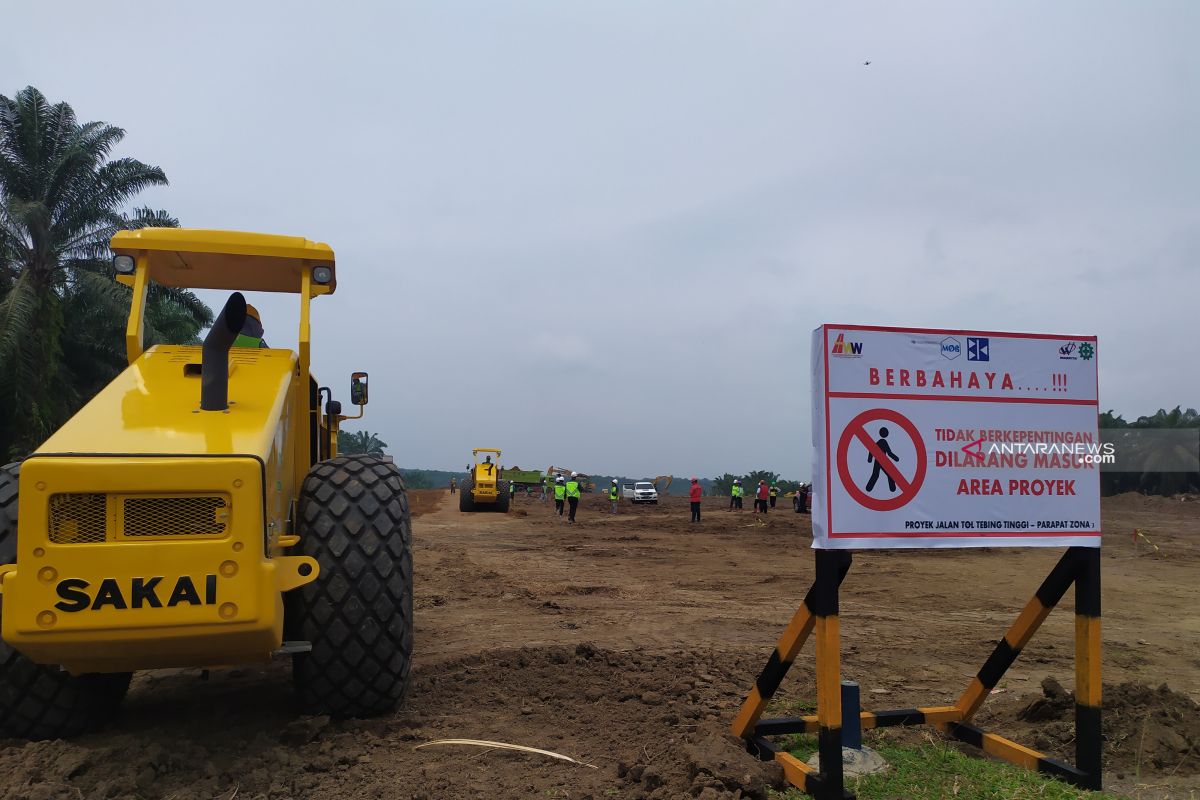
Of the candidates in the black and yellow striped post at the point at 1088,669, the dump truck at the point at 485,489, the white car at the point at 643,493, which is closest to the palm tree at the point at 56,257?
the dump truck at the point at 485,489

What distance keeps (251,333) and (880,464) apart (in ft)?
13.9

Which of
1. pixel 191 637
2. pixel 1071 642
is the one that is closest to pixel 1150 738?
pixel 1071 642

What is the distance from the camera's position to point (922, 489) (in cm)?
404

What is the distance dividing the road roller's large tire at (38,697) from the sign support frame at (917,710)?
3.42m

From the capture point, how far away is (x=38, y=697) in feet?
13.8

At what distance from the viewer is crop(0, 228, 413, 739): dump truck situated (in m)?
3.52

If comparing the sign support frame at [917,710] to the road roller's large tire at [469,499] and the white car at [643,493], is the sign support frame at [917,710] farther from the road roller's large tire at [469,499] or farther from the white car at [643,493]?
the white car at [643,493]

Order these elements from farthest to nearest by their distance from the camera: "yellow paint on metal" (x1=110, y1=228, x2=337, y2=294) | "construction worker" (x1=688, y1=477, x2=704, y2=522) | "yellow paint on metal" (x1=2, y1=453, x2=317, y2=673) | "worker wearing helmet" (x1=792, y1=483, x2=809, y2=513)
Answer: "worker wearing helmet" (x1=792, y1=483, x2=809, y2=513) < "construction worker" (x1=688, y1=477, x2=704, y2=522) < "yellow paint on metal" (x1=110, y1=228, x2=337, y2=294) < "yellow paint on metal" (x1=2, y1=453, x2=317, y2=673)

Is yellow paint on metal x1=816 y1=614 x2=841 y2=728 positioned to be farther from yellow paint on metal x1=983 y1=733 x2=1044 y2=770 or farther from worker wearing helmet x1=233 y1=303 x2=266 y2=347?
worker wearing helmet x1=233 y1=303 x2=266 y2=347

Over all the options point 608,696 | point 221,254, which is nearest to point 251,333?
point 221,254

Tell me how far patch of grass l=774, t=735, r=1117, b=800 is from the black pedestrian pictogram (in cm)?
147

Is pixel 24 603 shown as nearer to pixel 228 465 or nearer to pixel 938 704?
pixel 228 465

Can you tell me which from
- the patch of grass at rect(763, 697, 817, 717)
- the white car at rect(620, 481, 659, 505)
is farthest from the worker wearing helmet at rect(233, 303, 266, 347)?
the white car at rect(620, 481, 659, 505)

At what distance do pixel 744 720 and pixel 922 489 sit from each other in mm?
1634
